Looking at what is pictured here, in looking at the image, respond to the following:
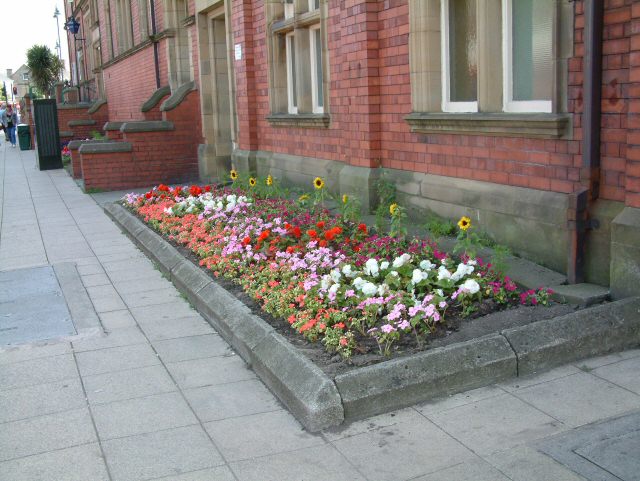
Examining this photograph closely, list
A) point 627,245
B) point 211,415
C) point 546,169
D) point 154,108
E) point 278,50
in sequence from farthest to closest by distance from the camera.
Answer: point 154,108, point 278,50, point 546,169, point 627,245, point 211,415

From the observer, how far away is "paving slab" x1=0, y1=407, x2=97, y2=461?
412cm

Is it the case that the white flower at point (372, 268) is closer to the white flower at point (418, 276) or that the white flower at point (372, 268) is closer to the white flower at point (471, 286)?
the white flower at point (418, 276)

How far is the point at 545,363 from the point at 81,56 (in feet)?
127

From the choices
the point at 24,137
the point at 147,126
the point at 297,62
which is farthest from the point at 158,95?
the point at 24,137

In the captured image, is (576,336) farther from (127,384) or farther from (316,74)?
(316,74)

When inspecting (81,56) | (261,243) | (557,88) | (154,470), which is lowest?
(154,470)

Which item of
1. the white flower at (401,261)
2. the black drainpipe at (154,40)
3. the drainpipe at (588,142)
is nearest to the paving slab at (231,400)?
the white flower at (401,261)

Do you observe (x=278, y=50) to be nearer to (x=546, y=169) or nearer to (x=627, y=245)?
(x=546, y=169)

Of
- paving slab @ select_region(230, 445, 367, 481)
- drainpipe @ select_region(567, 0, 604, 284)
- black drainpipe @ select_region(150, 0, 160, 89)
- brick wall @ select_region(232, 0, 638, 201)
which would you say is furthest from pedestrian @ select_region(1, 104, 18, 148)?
paving slab @ select_region(230, 445, 367, 481)

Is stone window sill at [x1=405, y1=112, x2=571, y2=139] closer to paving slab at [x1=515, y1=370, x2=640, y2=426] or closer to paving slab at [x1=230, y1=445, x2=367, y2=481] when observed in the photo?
paving slab at [x1=515, y1=370, x2=640, y2=426]

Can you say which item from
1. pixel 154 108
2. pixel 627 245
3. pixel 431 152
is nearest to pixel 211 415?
pixel 627 245

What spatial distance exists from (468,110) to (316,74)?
3973 mm

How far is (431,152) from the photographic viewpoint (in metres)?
7.71

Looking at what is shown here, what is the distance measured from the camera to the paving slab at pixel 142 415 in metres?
4.32
